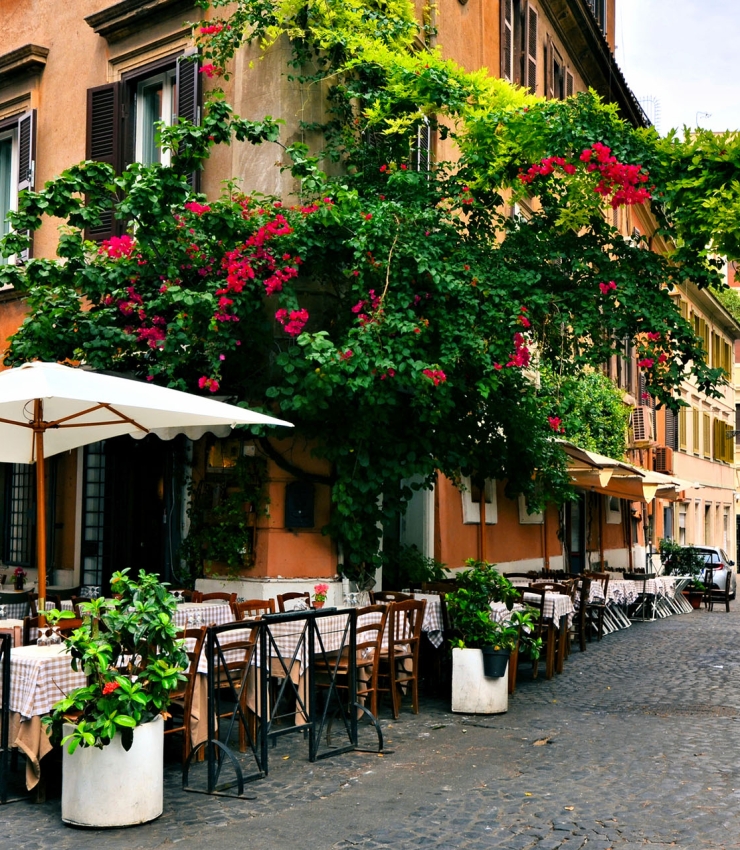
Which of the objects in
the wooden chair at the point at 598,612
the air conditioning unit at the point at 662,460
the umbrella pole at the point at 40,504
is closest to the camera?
the umbrella pole at the point at 40,504

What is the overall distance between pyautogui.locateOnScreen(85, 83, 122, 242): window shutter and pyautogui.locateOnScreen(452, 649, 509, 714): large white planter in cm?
694

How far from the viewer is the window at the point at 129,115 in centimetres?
1344

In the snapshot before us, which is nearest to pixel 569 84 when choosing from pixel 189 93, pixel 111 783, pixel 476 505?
pixel 476 505

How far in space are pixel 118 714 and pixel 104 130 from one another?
31.1 ft

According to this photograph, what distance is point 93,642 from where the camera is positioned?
620cm

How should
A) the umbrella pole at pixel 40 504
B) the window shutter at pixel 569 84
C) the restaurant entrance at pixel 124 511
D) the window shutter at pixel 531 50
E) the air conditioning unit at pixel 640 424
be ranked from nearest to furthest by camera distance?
the umbrella pole at pixel 40 504
the restaurant entrance at pixel 124 511
the window shutter at pixel 531 50
the window shutter at pixel 569 84
the air conditioning unit at pixel 640 424

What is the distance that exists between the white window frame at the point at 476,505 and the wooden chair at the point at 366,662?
643cm

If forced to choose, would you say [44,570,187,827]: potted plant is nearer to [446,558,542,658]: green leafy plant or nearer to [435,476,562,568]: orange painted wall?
[446,558,542,658]: green leafy plant

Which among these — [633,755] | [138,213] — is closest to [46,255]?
[138,213]

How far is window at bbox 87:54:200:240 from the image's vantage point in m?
13.4

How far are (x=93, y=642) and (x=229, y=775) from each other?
5.35 feet

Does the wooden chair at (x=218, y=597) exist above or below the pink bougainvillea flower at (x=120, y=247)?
below

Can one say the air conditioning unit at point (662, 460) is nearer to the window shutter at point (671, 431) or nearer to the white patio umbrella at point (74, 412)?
the window shutter at point (671, 431)

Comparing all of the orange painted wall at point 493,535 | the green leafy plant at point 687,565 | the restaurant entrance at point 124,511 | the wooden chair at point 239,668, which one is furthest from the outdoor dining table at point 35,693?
the green leafy plant at point 687,565
